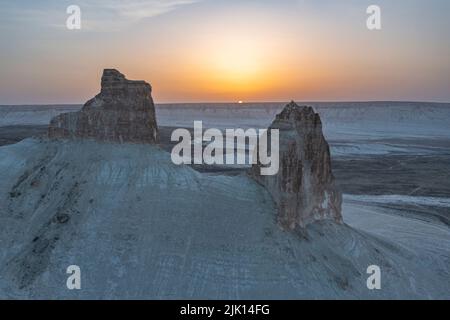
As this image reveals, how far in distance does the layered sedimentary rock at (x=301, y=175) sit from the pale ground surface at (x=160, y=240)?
28.6 inches

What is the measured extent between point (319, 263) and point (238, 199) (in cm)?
504

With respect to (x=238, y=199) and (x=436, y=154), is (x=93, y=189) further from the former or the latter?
Result: (x=436, y=154)

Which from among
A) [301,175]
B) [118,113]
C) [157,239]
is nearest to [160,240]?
[157,239]

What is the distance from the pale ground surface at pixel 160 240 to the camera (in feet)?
74.0

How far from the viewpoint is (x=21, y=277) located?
76.5ft

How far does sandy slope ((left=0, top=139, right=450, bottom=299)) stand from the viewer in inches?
887

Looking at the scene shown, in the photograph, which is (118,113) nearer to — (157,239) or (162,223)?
(162,223)

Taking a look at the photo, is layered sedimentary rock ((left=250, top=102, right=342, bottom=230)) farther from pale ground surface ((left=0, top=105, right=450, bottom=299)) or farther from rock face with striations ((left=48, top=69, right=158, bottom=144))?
rock face with striations ((left=48, top=69, right=158, bottom=144))

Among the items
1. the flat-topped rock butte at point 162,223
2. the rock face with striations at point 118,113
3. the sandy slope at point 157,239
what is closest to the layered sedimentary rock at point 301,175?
the flat-topped rock butte at point 162,223

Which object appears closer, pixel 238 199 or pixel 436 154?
pixel 238 199

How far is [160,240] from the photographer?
23875 mm
